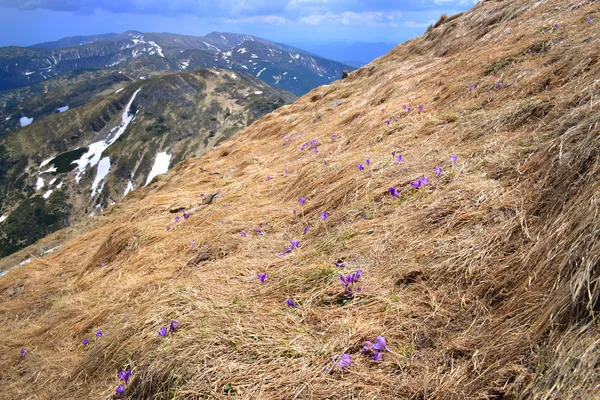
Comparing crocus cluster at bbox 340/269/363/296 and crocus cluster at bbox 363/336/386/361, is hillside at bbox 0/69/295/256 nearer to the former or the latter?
crocus cluster at bbox 340/269/363/296

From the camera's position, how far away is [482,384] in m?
1.91

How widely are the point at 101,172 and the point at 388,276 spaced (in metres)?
177

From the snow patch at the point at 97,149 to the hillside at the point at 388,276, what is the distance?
570ft

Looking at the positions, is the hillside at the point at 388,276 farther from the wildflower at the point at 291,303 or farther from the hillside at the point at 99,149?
the hillside at the point at 99,149

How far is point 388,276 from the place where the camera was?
3.04 m

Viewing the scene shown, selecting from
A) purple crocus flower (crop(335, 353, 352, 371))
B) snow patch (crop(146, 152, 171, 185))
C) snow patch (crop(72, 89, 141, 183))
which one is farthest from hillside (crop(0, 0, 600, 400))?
snow patch (crop(72, 89, 141, 183))

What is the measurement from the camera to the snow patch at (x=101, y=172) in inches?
5659

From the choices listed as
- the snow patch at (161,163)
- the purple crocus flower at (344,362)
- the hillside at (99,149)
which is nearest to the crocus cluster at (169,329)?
the purple crocus flower at (344,362)

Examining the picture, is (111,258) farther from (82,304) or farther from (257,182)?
(257,182)

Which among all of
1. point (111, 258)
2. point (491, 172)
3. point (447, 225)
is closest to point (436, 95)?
point (491, 172)

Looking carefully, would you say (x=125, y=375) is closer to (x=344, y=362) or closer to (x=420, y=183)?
(x=344, y=362)

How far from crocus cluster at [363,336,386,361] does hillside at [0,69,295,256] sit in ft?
417

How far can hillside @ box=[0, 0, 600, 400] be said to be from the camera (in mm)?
2090

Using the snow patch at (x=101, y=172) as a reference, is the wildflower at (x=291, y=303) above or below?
above
